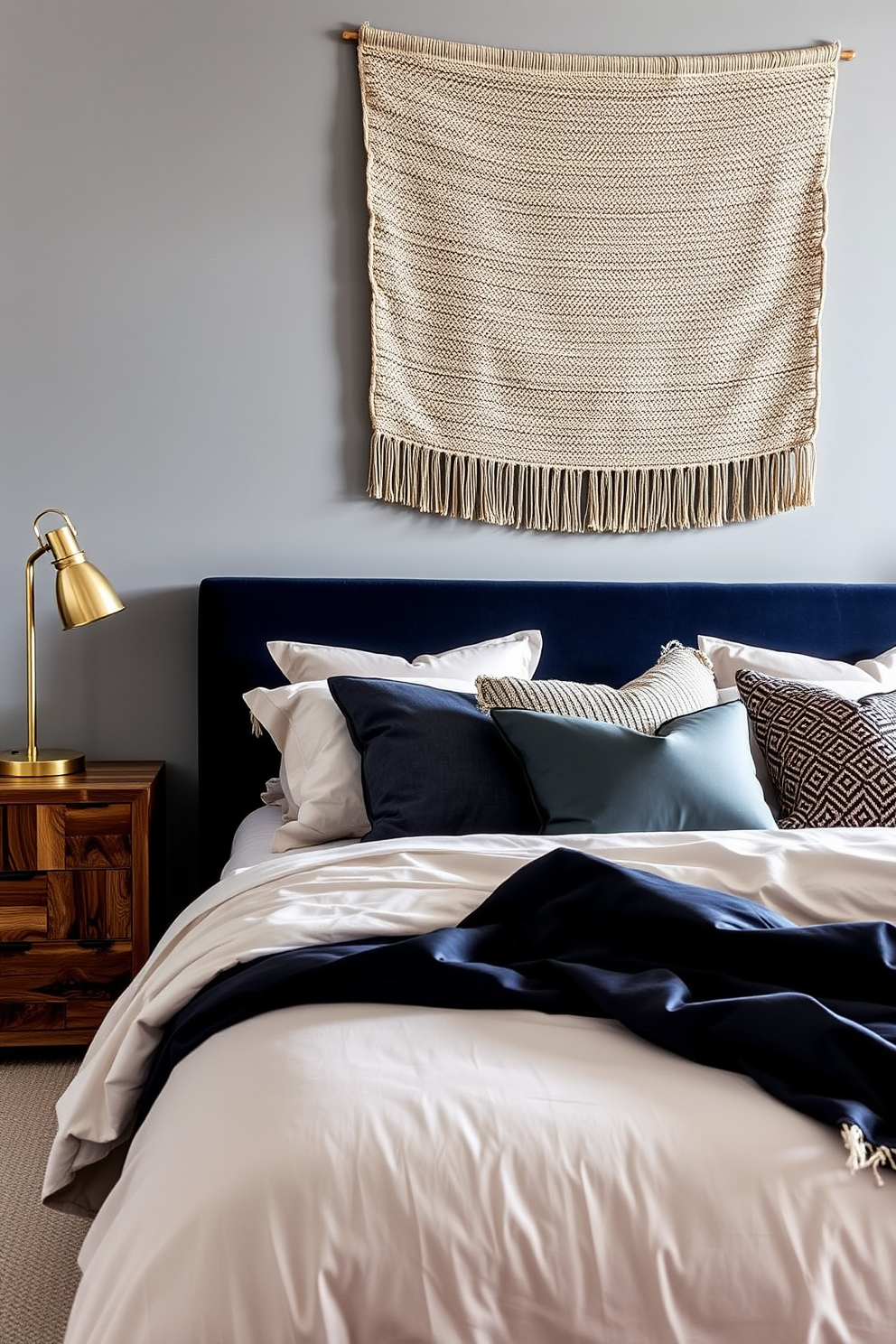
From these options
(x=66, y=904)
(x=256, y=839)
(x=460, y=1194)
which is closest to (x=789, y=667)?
(x=256, y=839)

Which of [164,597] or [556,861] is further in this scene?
[164,597]

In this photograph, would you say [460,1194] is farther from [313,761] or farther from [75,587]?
[75,587]

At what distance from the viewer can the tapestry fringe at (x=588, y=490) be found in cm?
309

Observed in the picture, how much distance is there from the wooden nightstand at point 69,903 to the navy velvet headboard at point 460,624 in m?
0.34

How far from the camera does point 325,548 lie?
309cm

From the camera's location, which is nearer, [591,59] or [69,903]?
[69,903]

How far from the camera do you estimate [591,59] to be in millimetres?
3098

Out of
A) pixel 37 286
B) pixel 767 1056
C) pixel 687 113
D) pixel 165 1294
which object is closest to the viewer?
pixel 165 1294

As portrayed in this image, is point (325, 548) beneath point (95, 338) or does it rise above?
beneath

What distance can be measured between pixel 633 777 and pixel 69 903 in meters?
1.29

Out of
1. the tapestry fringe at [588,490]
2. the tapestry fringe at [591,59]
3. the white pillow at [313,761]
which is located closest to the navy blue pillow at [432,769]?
the white pillow at [313,761]

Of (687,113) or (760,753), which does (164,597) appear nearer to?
(760,753)

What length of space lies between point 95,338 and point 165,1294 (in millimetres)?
2506

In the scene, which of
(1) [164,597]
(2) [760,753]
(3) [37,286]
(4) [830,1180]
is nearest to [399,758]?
(2) [760,753]
